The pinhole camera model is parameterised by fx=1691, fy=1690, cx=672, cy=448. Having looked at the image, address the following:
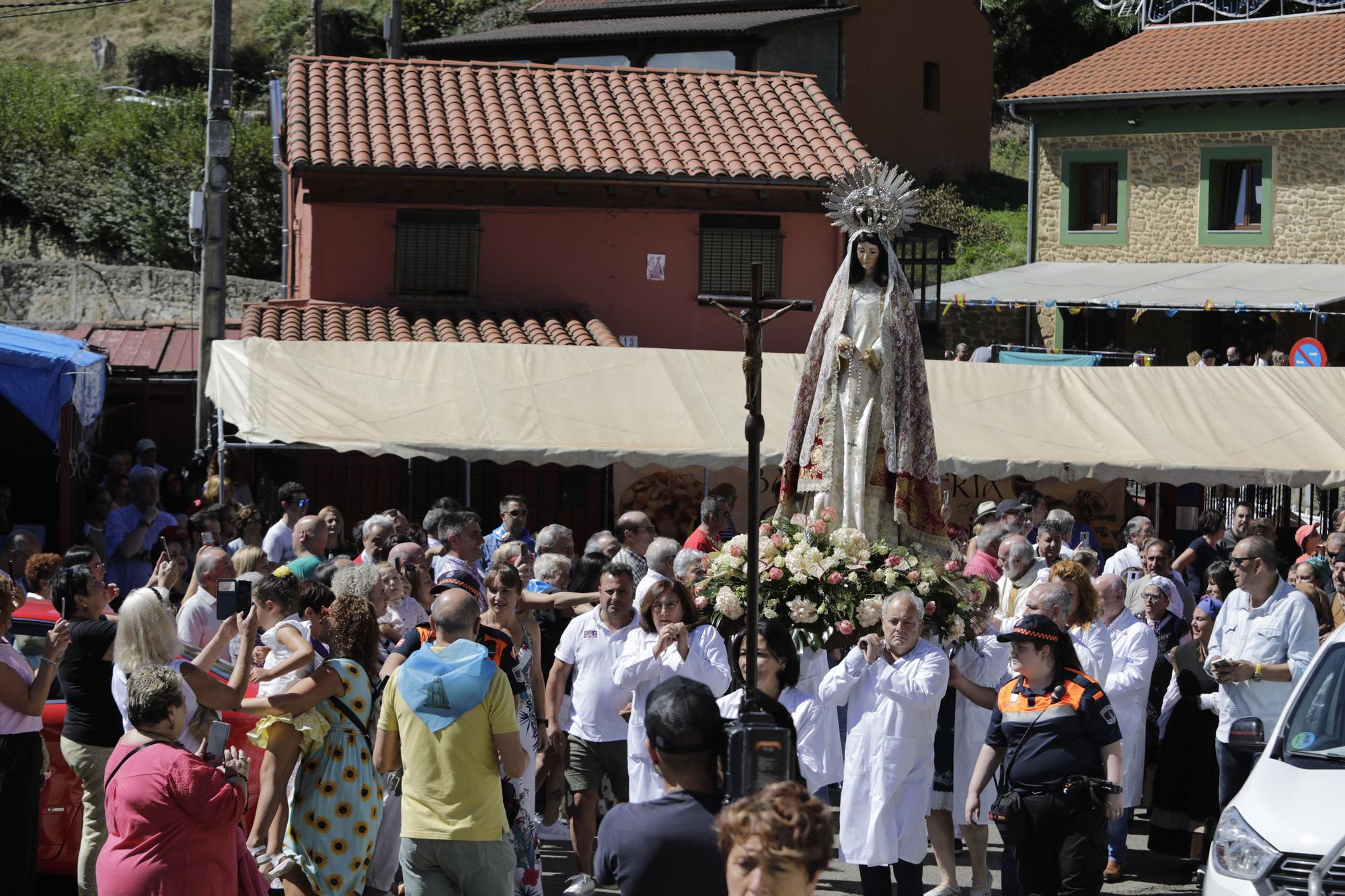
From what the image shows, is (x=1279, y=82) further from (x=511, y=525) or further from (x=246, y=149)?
(x=511, y=525)

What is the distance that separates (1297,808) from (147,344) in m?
18.6

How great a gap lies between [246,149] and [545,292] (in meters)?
15.4

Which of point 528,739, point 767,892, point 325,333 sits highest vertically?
point 325,333

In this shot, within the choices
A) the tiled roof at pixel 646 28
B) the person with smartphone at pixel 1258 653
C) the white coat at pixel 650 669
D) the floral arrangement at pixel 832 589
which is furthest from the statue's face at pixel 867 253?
the tiled roof at pixel 646 28

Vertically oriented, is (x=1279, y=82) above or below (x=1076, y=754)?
above

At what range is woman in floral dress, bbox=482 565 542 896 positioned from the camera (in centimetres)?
795

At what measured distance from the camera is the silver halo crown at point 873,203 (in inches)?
375

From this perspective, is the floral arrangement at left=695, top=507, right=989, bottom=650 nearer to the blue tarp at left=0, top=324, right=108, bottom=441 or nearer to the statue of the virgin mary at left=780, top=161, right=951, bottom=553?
the statue of the virgin mary at left=780, top=161, right=951, bottom=553

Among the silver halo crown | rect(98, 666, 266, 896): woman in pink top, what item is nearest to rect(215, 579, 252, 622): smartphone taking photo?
rect(98, 666, 266, 896): woman in pink top

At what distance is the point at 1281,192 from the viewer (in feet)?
100

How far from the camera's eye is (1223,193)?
31484 mm

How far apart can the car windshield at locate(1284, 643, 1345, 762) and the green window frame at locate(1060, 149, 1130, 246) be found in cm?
2627

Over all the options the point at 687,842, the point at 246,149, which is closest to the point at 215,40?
the point at 687,842

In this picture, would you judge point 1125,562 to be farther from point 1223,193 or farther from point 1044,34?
point 1044,34
